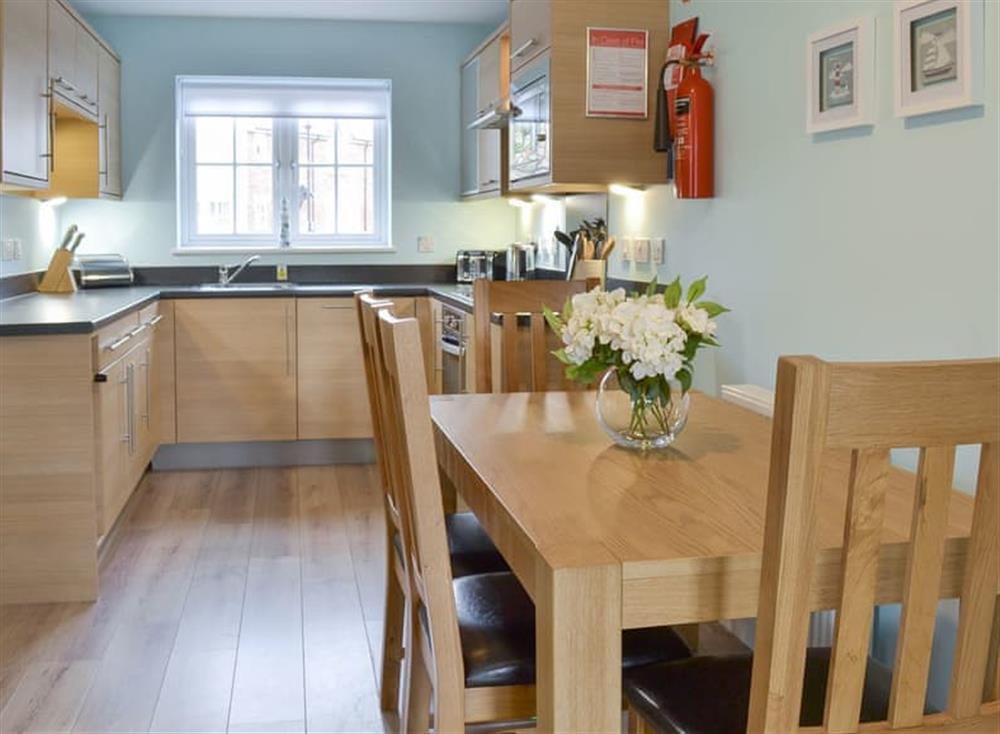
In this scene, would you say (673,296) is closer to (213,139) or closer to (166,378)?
(166,378)

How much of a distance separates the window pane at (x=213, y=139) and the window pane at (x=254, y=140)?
49 millimetres

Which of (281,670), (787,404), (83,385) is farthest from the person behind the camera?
(83,385)

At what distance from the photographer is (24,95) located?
12.6ft

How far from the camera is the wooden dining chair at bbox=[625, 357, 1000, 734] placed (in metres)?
1.07

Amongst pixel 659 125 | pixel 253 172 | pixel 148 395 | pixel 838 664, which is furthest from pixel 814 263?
pixel 253 172

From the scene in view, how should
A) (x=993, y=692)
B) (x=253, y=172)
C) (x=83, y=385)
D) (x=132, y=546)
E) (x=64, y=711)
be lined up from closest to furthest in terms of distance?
(x=993, y=692) < (x=64, y=711) < (x=83, y=385) < (x=132, y=546) < (x=253, y=172)

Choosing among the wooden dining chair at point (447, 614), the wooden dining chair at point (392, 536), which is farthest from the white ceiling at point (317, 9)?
the wooden dining chair at point (447, 614)

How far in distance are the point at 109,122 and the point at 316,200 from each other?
123 cm

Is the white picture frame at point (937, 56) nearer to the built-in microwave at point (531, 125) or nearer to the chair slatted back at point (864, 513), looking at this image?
the chair slatted back at point (864, 513)

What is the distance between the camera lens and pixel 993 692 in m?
1.34

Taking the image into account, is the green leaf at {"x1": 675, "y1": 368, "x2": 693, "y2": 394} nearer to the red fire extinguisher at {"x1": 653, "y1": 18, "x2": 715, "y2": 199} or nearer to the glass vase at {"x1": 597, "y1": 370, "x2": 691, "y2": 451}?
the glass vase at {"x1": 597, "y1": 370, "x2": 691, "y2": 451}

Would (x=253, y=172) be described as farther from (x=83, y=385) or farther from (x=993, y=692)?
(x=993, y=692)

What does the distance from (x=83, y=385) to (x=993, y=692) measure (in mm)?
2886

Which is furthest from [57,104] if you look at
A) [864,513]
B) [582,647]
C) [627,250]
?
[864,513]
